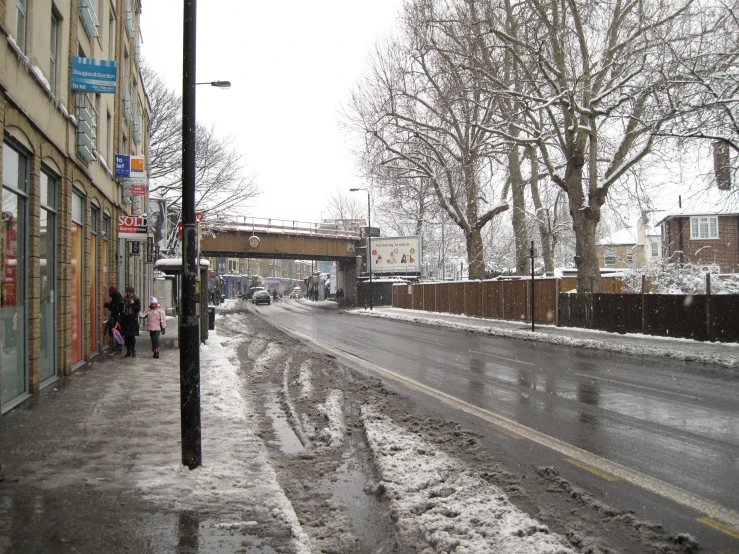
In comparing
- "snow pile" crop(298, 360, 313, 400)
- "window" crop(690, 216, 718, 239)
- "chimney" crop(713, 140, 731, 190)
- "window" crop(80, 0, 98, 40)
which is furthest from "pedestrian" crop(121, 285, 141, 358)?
"window" crop(690, 216, 718, 239)

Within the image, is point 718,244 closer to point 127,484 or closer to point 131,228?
point 131,228

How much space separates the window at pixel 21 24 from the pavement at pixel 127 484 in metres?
5.23

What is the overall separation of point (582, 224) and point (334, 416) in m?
17.1

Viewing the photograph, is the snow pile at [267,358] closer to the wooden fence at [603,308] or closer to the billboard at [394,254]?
the wooden fence at [603,308]

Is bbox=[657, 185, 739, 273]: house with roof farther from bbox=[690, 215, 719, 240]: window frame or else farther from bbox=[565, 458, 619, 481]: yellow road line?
bbox=[565, 458, 619, 481]: yellow road line

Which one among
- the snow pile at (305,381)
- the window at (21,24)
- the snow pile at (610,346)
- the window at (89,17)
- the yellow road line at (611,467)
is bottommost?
the snow pile at (610,346)

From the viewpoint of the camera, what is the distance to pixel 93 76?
11.4 metres

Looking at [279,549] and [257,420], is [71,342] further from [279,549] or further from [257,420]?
[279,549]

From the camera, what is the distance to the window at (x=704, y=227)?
4334cm

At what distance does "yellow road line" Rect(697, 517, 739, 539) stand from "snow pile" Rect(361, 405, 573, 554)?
1.15 metres

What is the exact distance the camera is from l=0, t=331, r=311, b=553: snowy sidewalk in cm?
391

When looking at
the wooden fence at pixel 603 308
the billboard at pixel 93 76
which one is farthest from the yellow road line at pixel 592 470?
the wooden fence at pixel 603 308

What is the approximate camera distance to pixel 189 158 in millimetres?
5328

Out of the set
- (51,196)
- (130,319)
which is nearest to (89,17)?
(51,196)
